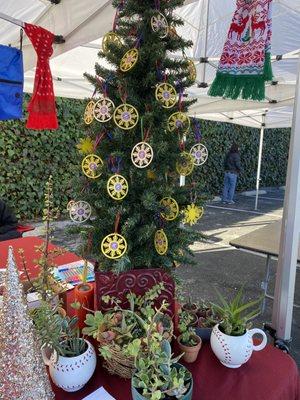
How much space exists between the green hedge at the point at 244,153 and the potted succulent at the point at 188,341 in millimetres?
6785

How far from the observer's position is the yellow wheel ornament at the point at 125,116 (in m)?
1.10

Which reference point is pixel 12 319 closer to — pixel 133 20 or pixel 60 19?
pixel 133 20

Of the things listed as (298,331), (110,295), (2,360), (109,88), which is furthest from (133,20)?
(298,331)

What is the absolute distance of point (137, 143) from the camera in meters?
1.11

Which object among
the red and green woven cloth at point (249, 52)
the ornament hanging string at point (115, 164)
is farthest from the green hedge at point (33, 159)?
the ornament hanging string at point (115, 164)

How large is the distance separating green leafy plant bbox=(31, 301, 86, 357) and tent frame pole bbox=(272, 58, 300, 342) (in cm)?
96

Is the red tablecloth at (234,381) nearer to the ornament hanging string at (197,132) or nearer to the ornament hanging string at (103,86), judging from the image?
the ornament hanging string at (197,132)

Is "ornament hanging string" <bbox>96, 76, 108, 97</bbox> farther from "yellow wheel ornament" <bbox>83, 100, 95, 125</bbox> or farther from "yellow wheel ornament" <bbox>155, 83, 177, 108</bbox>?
"yellow wheel ornament" <bbox>155, 83, 177, 108</bbox>

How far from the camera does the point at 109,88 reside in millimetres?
1171

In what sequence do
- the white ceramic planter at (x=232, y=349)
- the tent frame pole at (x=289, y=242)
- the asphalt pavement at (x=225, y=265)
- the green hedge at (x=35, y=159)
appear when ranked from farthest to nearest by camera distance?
the green hedge at (x=35, y=159) → the asphalt pavement at (x=225, y=265) → the tent frame pole at (x=289, y=242) → the white ceramic planter at (x=232, y=349)

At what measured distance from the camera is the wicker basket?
3.02 ft

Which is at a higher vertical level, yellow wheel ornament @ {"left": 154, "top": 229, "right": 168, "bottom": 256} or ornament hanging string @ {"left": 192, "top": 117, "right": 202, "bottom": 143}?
ornament hanging string @ {"left": 192, "top": 117, "right": 202, "bottom": 143}

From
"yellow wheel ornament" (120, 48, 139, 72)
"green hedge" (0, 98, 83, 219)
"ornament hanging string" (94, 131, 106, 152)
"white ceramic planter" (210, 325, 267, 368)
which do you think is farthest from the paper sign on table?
"green hedge" (0, 98, 83, 219)

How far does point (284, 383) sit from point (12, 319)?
0.86m
